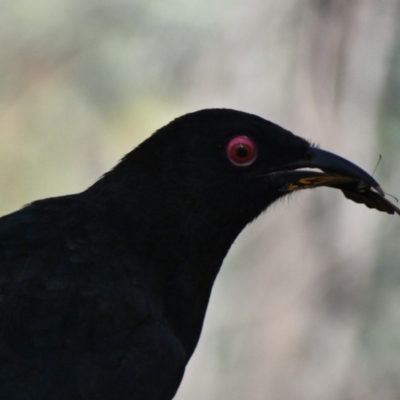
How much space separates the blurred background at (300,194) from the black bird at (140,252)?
4031mm

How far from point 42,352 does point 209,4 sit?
6943mm

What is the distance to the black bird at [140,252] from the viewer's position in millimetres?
6117

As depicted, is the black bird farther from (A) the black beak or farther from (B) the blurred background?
(B) the blurred background

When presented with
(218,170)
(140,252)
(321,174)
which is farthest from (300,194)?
(140,252)

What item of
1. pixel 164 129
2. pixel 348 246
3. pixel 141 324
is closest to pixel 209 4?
pixel 348 246

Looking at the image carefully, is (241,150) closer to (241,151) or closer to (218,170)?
(241,151)

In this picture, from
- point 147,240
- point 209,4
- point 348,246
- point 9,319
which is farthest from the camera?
point 209,4

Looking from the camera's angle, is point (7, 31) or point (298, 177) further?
point (7, 31)

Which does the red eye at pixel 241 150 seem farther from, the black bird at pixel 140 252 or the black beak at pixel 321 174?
the black beak at pixel 321 174

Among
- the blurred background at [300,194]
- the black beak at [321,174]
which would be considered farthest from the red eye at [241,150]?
the blurred background at [300,194]

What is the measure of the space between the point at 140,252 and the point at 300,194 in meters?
4.27

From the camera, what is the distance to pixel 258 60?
1188cm

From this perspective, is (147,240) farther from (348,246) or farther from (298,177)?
(348,246)

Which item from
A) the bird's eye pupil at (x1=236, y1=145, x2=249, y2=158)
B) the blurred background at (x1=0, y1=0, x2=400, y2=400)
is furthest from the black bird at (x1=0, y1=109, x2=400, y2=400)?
the blurred background at (x1=0, y1=0, x2=400, y2=400)
